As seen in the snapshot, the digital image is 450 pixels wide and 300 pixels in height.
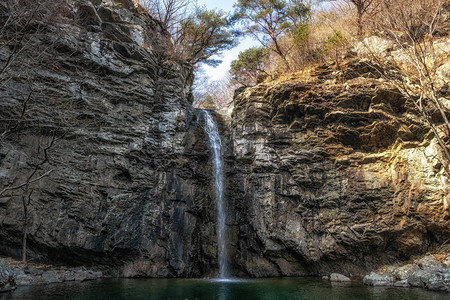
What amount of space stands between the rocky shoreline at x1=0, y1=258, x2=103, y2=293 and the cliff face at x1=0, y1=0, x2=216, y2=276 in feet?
2.44

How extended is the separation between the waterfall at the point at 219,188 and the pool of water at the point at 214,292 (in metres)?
3.56

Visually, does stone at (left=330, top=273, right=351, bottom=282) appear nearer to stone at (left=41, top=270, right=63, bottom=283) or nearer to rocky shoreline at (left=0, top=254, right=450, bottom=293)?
rocky shoreline at (left=0, top=254, right=450, bottom=293)

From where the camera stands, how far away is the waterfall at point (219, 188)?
13922mm

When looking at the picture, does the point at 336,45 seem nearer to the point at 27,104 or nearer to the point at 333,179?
the point at 333,179

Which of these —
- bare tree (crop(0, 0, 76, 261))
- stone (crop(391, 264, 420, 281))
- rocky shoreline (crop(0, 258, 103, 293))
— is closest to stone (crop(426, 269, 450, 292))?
stone (crop(391, 264, 420, 281))

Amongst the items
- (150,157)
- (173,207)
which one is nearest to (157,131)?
(150,157)

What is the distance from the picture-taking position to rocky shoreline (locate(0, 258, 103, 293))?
8422 millimetres

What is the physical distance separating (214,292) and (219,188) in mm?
6934

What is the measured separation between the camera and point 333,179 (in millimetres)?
14148

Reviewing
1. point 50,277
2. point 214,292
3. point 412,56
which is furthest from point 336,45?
point 50,277

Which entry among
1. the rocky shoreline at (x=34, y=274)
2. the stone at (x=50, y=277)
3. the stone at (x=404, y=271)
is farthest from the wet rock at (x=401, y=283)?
the stone at (x=50, y=277)

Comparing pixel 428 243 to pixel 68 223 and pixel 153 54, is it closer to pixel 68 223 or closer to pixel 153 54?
pixel 68 223

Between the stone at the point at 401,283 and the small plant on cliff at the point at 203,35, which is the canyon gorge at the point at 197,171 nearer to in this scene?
the stone at the point at 401,283

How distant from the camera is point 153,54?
17250 millimetres
